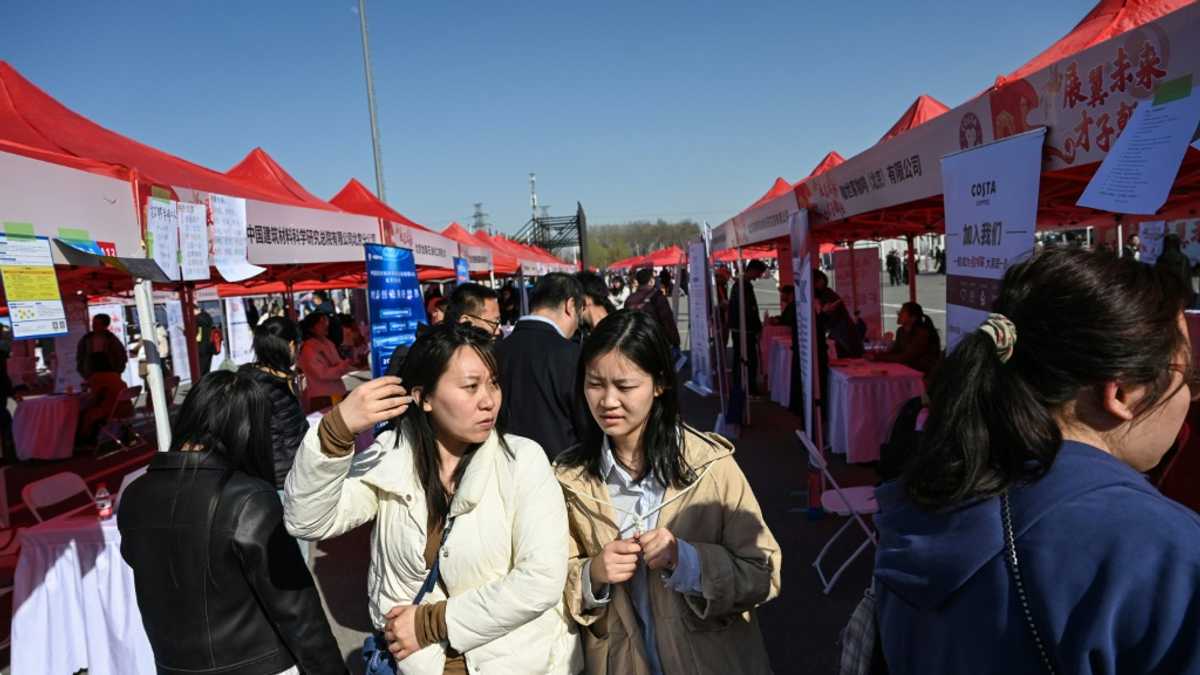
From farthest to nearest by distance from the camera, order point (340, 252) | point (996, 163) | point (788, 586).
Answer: point (340, 252) < point (788, 586) < point (996, 163)

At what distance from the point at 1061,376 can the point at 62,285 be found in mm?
8285

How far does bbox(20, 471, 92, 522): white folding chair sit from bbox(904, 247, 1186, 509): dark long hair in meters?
4.64

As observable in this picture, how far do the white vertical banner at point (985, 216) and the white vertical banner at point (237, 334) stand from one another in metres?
14.0

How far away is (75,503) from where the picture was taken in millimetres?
6727

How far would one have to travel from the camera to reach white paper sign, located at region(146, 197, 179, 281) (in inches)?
129

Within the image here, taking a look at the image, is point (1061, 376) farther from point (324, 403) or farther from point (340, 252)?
point (324, 403)

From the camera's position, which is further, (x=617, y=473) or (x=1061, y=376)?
(x=617, y=473)

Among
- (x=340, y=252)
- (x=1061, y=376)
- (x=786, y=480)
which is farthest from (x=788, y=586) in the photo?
(x=340, y=252)

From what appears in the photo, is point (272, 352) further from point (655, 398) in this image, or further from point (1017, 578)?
point (1017, 578)

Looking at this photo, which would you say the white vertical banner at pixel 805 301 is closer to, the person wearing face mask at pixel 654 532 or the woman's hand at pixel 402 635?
the person wearing face mask at pixel 654 532

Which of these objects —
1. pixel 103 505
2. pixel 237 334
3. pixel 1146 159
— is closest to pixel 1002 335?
pixel 1146 159

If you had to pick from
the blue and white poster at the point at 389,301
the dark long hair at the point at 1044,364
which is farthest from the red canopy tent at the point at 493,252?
the dark long hair at the point at 1044,364

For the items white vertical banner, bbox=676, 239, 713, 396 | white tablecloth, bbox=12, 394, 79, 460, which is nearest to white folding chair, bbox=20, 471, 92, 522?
white tablecloth, bbox=12, 394, 79, 460

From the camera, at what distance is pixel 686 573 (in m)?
1.60
